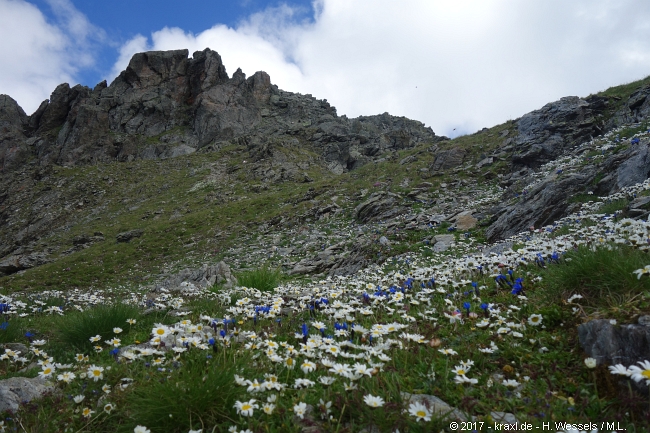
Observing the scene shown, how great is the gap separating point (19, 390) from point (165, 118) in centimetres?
9575

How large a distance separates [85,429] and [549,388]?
4.03 metres

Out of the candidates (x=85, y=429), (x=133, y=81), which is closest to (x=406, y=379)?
(x=85, y=429)

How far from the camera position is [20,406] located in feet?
11.4

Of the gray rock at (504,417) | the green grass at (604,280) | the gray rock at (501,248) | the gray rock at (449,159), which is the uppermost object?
the gray rock at (449,159)

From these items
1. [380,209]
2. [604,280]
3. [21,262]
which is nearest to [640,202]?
[604,280]

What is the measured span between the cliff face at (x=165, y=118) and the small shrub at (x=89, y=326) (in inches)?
2488

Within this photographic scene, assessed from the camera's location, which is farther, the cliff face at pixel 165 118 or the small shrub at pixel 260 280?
the cliff face at pixel 165 118

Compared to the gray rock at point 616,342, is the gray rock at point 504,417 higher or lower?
lower

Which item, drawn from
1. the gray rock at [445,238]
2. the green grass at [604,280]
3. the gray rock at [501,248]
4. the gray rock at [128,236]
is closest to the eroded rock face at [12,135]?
the gray rock at [128,236]

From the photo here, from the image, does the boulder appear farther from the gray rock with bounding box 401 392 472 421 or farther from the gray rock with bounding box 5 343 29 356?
the gray rock with bounding box 5 343 29 356

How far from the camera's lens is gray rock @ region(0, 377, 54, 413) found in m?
3.50

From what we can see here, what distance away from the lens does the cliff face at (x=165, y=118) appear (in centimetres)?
7738

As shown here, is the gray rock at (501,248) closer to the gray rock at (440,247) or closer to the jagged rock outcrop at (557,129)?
the gray rock at (440,247)

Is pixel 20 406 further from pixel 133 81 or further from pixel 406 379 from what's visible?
pixel 133 81
